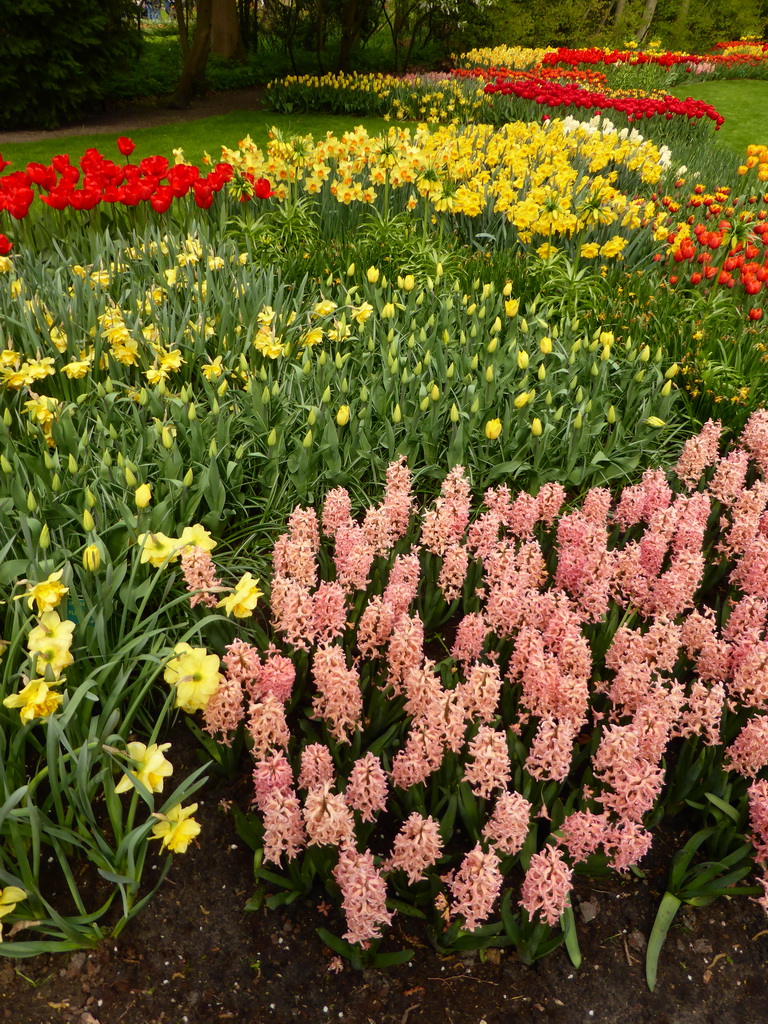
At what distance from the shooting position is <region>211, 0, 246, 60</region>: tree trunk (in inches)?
822

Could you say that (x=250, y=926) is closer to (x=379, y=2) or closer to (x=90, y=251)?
(x=90, y=251)

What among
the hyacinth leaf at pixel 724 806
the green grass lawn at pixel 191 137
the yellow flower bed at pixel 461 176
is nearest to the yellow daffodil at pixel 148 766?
the hyacinth leaf at pixel 724 806

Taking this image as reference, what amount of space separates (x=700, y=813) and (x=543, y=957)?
72cm

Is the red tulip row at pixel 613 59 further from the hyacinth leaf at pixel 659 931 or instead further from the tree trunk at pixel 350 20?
the hyacinth leaf at pixel 659 931

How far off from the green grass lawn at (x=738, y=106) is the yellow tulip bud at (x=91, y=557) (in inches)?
585

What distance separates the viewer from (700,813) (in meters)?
2.35

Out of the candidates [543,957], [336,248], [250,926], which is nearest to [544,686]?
[543,957]

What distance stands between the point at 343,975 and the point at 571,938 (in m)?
0.64

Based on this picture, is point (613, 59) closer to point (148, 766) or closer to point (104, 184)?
point (104, 184)

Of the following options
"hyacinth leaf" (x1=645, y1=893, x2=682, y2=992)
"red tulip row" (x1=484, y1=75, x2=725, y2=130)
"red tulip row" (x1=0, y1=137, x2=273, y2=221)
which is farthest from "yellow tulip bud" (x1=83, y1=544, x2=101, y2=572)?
"red tulip row" (x1=484, y1=75, x2=725, y2=130)

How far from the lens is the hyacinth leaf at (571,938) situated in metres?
1.97

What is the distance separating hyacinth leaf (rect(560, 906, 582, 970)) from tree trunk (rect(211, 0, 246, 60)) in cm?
2414

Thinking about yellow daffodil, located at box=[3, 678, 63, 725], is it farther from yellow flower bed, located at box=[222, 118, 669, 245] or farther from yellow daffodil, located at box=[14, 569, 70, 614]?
yellow flower bed, located at box=[222, 118, 669, 245]

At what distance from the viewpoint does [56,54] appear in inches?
504
